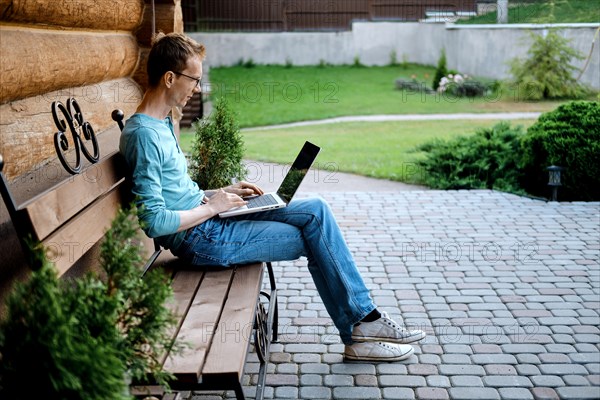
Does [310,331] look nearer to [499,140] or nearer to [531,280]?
[531,280]

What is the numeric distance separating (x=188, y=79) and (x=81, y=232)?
3.20ft

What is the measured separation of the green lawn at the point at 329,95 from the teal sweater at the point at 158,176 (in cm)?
1009

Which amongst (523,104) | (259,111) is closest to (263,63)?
(259,111)

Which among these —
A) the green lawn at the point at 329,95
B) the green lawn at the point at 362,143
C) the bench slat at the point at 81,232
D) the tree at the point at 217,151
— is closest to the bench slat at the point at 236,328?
the bench slat at the point at 81,232

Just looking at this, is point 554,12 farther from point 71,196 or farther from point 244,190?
point 71,196

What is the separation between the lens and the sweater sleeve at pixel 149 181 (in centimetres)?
315

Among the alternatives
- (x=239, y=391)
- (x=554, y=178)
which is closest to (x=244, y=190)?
(x=239, y=391)

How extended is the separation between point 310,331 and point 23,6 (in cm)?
231

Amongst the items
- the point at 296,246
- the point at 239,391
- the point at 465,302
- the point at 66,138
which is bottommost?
the point at 465,302

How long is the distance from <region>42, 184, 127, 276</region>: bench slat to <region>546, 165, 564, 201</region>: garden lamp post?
5111 millimetres

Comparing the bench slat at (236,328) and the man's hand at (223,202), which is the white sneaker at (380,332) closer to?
the bench slat at (236,328)

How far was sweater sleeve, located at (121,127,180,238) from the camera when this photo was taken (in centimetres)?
315

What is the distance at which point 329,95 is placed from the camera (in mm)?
17641

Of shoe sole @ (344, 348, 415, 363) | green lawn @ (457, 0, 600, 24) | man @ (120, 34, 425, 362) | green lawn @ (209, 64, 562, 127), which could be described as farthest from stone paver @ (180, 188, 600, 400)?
green lawn @ (457, 0, 600, 24)
